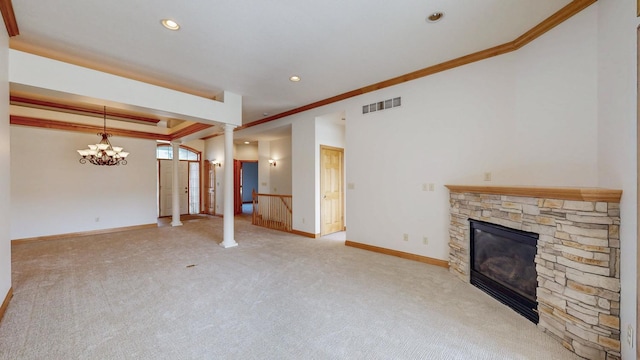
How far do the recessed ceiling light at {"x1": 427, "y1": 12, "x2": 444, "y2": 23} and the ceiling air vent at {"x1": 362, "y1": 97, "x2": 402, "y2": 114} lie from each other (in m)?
1.59

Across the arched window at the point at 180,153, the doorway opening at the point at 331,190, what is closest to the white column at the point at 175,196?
the arched window at the point at 180,153

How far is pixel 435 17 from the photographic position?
2.54 meters

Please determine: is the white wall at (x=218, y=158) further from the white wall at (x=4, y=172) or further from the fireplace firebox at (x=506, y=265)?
the fireplace firebox at (x=506, y=265)

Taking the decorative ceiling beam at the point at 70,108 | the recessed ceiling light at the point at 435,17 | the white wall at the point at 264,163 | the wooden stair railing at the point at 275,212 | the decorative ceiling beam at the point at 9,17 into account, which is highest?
the recessed ceiling light at the point at 435,17

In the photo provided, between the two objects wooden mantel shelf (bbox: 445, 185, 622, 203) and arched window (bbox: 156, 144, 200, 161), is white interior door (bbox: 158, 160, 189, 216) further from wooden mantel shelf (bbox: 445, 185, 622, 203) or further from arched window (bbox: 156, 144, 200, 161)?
wooden mantel shelf (bbox: 445, 185, 622, 203)

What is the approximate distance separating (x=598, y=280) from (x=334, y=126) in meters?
5.00

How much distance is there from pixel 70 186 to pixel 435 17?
798 cm

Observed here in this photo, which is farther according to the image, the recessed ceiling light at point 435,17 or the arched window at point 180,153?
the arched window at point 180,153

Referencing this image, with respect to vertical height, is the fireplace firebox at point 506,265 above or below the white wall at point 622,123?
below

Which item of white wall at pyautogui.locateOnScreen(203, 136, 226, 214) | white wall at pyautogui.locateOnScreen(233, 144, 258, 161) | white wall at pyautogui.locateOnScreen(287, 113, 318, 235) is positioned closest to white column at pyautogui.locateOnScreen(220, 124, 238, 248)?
white wall at pyautogui.locateOnScreen(287, 113, 318, 235)

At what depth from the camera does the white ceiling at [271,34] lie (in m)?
2.39

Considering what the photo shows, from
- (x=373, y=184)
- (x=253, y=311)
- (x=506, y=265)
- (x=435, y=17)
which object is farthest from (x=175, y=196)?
(x=506, y=265)

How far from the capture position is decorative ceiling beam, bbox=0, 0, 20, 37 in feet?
7.59

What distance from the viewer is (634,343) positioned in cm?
158
